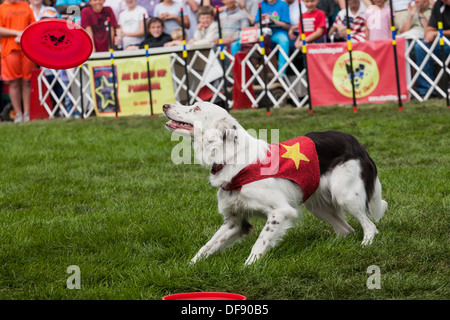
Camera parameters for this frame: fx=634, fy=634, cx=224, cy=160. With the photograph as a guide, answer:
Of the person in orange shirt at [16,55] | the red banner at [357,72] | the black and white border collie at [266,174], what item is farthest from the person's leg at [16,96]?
the black and white border collie at [266,174]

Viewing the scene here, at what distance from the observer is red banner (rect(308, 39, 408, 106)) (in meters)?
12.0

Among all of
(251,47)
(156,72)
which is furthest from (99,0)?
(251,47)

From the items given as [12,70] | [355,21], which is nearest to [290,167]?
[355,21]

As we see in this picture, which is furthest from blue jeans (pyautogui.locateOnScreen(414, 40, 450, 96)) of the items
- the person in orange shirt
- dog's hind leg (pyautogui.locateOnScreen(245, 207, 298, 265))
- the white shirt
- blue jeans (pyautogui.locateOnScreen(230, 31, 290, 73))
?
dog's hind leg (pyautogui.locateOnScreen(245, 207, 298, 265))

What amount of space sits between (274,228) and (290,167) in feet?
1.57

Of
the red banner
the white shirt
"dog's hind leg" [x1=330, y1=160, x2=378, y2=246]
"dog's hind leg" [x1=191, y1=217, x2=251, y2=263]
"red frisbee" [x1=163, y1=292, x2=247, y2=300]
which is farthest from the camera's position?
the white shirt

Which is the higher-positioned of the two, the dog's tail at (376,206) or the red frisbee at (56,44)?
the red frisbee at (56,44)

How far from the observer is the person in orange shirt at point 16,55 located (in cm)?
1241

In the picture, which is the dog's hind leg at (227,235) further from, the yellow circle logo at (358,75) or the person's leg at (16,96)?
the person's leg at (16,96)

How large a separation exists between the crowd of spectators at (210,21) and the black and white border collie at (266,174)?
25.0 ft

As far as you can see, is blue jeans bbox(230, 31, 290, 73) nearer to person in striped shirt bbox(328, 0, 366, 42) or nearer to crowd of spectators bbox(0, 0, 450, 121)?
crowd of spectators bbox(0, 0, 450, 121)

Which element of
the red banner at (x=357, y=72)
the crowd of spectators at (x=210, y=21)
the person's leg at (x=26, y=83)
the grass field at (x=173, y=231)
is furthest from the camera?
the person's leg at (x=26, y=83)

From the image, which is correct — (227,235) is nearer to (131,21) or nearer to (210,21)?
(210,21)

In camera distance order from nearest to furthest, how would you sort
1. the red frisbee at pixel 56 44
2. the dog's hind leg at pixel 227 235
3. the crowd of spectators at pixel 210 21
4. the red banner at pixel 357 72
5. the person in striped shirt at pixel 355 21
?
the dog's hind leg at pixel 227 235
the red frisbee at pixel 56 44
the red banner at pixel 357 72
the crowd of spectators at pixel 210 21
the person in striped shirt at pixel 355 21
